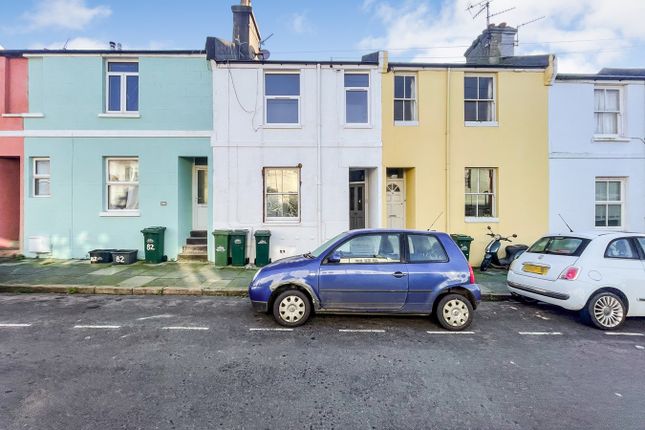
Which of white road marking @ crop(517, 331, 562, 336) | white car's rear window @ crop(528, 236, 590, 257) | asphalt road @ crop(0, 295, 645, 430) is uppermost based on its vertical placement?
white car's rear window @ crop(528, 236, 590, 257)

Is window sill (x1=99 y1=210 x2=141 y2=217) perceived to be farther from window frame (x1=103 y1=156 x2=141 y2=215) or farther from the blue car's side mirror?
the blue car's side mirror

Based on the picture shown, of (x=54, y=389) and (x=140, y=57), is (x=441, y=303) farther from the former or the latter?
(x=140, y=57)

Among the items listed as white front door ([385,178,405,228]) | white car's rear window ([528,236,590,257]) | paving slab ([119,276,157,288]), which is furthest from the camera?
white front door ([385,178,405,228])

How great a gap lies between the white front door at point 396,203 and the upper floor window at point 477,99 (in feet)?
10.3

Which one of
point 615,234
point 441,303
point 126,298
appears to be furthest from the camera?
point 126,298

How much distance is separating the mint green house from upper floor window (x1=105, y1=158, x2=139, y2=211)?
257 mm

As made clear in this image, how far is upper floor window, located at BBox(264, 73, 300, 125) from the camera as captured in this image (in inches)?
418

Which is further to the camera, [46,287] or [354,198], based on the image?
[354,198]

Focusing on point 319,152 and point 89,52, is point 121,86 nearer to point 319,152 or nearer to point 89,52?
point 89,52

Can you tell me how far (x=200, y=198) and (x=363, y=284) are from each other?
27.8ft

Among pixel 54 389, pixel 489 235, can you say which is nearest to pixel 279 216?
pixel 489 235

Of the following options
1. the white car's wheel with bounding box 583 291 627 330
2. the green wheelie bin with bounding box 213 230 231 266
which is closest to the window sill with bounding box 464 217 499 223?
the white car's wheel with bounding box 583 291 627 330

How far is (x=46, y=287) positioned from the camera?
7.36 meters

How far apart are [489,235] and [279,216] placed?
6924mm
